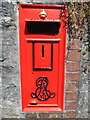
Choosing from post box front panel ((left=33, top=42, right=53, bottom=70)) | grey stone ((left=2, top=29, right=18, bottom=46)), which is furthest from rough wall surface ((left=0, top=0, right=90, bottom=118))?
post box front panel ((left=33, top=42, right=53, bottom=70))

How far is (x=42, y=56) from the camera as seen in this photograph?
205 cm

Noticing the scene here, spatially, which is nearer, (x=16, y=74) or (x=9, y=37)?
(x=9, y=37)

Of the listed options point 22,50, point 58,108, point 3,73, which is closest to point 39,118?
point 58,108

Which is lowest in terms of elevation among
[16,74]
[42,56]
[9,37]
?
[16,74]

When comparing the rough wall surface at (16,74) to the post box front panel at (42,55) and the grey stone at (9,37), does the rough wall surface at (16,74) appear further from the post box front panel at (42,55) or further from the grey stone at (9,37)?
the post box front panel at (42,55)

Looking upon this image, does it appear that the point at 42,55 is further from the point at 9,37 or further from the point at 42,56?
the point at 9,37

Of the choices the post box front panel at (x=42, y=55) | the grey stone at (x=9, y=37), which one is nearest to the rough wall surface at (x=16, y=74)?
the grey stone at (x=9, y=37)

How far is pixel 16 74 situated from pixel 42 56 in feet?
1.52

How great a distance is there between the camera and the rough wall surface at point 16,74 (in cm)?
198

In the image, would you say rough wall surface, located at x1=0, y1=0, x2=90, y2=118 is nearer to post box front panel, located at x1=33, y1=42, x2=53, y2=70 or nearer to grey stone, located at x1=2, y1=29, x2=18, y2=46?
grey stone, located at x1=2, y1=29, x2=18, y2=46

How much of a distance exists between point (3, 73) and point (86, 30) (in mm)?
1319

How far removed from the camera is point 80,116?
231 cm

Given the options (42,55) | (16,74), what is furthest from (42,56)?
(16,74)

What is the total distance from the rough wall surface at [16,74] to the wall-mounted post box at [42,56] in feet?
0.29
